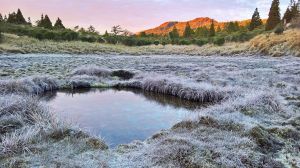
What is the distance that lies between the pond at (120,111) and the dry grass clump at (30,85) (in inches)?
24.3

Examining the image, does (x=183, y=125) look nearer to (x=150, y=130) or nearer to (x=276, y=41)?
(x=150, y=130)

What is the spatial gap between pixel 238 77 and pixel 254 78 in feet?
2.67

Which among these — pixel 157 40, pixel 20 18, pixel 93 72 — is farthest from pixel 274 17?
pixel 20 18

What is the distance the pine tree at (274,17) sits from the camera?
5462cm

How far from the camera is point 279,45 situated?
112 feet

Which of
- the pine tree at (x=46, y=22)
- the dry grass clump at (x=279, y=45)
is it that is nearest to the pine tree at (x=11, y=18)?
the pine tree at (x=46, y=22)

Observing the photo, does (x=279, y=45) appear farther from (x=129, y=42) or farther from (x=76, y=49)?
(x=129, y=42)

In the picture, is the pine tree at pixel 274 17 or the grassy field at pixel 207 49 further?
the pine tree at pixel 274 17

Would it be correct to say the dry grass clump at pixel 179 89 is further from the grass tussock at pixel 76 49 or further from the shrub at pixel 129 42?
the shrub at pixel 129 42

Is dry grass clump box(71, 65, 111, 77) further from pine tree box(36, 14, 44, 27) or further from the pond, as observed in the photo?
pine tree box(36, 14, 44, 27)

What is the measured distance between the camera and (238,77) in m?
15.3

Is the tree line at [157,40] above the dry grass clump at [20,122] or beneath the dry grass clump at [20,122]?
above

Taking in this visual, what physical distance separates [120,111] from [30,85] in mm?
4695

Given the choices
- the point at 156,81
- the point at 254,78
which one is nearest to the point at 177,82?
the point at 156,81
